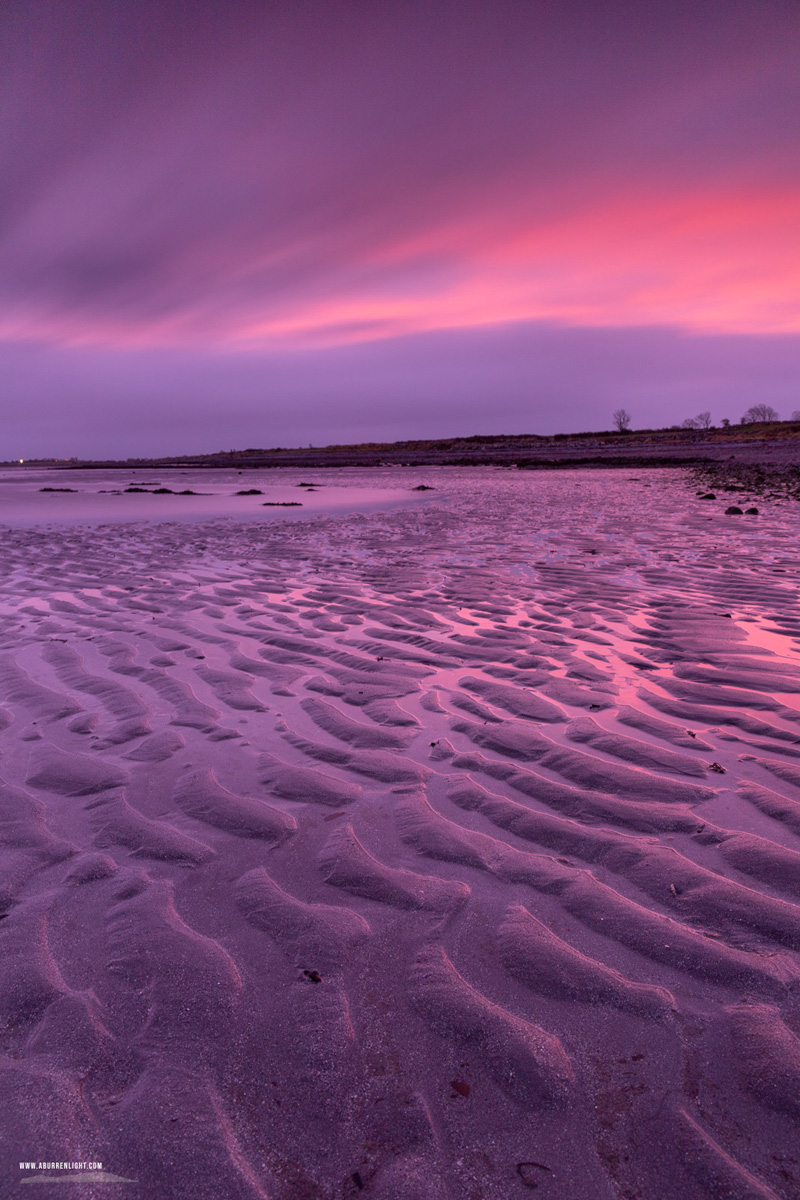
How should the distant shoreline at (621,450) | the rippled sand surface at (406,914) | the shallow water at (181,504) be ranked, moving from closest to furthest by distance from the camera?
the rippled sand surface at (406,914)
the shallow water at (181,504)
the distant shoreline at (621,450)

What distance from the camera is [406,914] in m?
2.29

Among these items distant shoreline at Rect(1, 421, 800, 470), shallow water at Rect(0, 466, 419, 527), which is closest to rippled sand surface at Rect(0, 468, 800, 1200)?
shallow water at Rect(0, 466, 419, 527)

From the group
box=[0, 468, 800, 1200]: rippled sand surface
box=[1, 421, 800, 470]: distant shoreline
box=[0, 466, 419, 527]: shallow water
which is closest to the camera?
box=[0, 468, 800, 1200]: rippled sand surface

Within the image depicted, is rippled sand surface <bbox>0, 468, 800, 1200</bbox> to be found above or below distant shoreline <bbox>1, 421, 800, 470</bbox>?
A: below

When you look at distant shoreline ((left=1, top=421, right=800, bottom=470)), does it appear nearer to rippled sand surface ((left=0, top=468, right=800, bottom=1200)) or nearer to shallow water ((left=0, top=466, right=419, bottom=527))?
shallow water ((left=0, top=466, right=419, bottom=527))

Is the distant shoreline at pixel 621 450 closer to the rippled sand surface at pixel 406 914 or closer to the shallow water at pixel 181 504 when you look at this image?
the shallow water at pixel 181 504

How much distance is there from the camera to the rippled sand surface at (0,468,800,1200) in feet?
4.96

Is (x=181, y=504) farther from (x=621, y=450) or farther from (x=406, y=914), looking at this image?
(x=621, y=450)

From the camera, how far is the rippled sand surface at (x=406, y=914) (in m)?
1.51

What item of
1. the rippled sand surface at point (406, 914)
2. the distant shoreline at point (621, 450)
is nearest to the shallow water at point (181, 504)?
the rippled sand surface at point (406, 914)

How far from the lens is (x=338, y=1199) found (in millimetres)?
1385

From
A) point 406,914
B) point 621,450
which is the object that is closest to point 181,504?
point 406,914

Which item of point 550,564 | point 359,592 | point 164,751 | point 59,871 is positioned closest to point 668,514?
point 550,564

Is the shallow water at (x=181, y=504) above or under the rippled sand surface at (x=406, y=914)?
above
